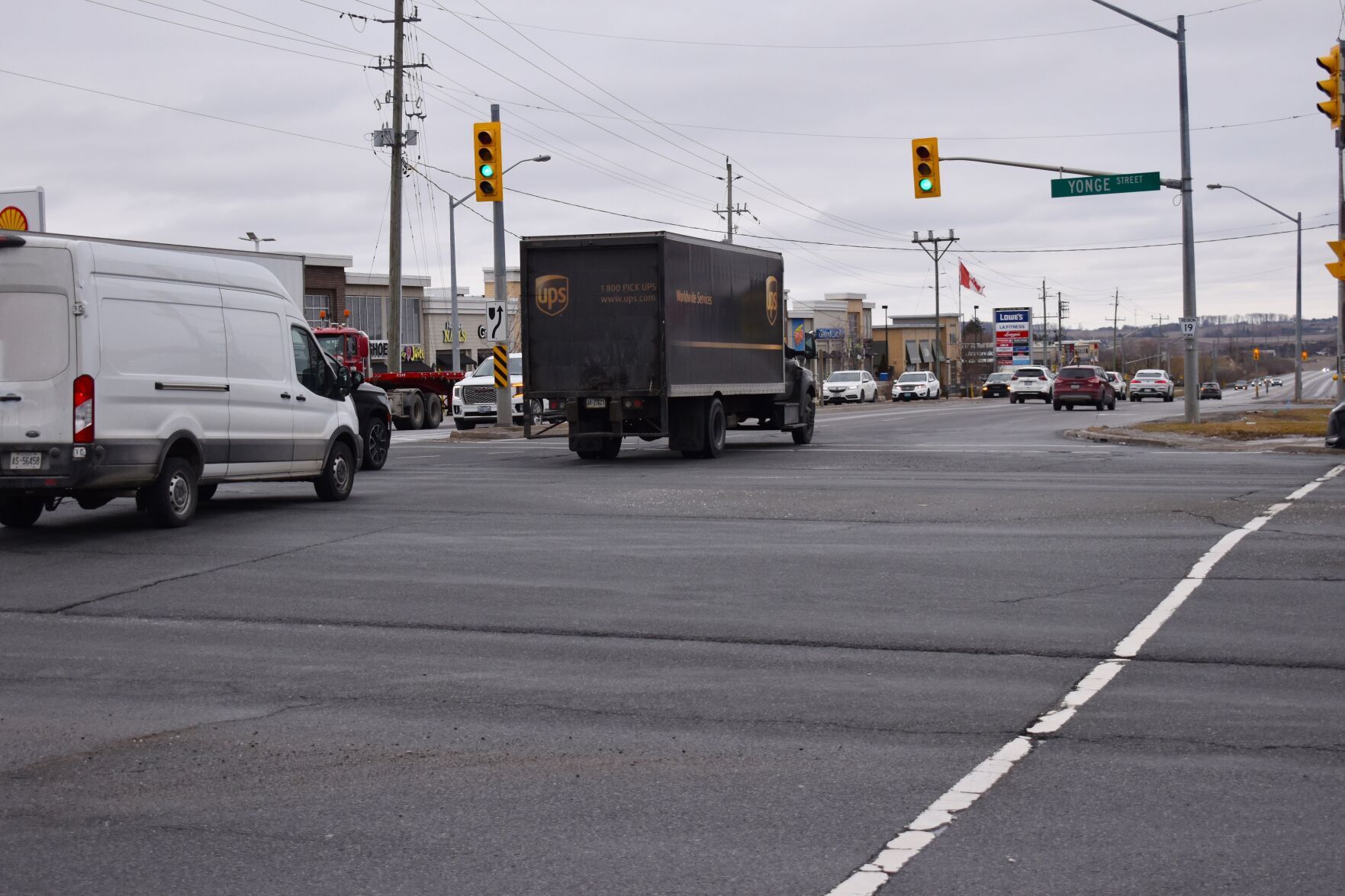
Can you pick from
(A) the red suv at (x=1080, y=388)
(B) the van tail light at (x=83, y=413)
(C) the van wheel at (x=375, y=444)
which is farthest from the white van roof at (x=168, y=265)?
(A) the red suv at (x=1080, y=388)

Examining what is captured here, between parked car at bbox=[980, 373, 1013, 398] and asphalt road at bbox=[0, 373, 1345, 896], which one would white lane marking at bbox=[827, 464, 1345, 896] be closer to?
asphalt road at bbox=[0, 373, 1345, 896]

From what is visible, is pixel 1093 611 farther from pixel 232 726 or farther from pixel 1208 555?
pixel 232 726

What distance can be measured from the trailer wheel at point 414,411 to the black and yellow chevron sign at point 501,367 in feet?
14.5

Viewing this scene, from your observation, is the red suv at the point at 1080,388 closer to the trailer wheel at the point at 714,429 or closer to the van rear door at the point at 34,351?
the trailer wheel at the point at 714,429

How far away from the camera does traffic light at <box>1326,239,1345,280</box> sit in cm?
3097

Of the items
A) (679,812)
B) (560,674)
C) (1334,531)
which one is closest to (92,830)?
(679,812)

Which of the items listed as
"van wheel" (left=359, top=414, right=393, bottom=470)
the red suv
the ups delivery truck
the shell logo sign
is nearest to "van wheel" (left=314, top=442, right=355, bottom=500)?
"van wheel" (left=359, top=414, right=393, bottom=470)

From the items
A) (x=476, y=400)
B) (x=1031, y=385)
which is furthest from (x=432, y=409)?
(x=1031, y=385)

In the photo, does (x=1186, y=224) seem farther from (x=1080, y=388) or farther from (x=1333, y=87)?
(x=1080, y=388)

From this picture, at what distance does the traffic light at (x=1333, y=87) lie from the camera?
26.0 m

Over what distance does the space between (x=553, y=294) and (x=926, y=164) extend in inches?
475

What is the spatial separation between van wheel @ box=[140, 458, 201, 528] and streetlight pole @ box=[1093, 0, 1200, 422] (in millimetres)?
23960

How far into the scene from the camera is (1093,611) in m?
9.47

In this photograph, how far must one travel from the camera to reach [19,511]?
14461mm
